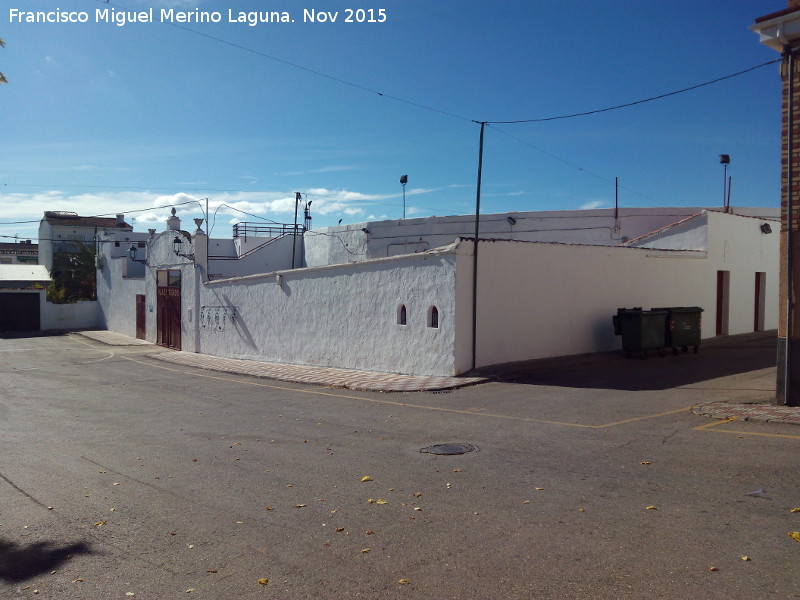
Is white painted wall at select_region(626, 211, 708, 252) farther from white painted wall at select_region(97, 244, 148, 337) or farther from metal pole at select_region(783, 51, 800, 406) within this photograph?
white painted wall at select_region(97, 244, 148, 337)

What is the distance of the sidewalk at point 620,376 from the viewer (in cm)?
1087

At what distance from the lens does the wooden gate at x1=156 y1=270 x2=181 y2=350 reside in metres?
29.4

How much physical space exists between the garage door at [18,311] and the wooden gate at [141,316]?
1064 cm

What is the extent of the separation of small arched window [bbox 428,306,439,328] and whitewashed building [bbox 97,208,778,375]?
3 cm

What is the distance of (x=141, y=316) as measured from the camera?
34.0m

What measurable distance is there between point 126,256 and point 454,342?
28.4 meters

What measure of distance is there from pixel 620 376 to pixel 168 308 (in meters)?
21.8

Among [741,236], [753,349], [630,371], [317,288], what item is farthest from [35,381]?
[741,236]

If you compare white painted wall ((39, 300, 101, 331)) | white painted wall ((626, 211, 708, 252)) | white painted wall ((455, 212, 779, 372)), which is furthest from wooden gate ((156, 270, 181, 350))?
white painted wall ((626, 211, 708, 252))

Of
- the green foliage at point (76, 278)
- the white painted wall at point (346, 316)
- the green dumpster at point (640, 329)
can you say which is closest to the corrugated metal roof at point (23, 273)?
the green foliage at point (76, 278)

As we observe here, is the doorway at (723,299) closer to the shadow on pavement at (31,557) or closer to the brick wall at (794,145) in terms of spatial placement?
the brick wall at (794,145)

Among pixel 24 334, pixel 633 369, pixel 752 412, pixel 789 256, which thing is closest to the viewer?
pixel 752 412

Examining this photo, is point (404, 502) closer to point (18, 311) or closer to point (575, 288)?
point (575, 288)

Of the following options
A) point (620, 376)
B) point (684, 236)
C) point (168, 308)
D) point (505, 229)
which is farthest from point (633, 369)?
point (168, 308)
